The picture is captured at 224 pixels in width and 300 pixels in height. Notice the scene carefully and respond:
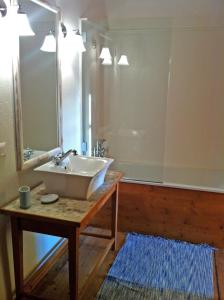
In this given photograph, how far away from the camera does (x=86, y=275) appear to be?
233 centimetres

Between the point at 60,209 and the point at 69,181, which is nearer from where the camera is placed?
the point at 60,209

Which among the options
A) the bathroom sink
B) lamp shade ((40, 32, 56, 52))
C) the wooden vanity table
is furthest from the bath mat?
lamp shade ((40, 32, 56, 52))

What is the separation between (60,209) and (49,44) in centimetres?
127

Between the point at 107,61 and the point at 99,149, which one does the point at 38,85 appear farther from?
the point at 107,61

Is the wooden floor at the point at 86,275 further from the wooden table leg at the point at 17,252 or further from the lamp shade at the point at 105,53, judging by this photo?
the lamp shade at the point at 105,53

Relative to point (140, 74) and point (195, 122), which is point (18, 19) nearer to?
point (140, 74)

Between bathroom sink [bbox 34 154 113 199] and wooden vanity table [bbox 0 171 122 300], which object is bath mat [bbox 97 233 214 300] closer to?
wooden vanity table [bbox 0 171 122 300]

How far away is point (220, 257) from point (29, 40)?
7.55 feet

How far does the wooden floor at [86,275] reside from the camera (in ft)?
7.03

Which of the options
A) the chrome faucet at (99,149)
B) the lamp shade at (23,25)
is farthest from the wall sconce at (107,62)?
the lamp shade at (23,25)

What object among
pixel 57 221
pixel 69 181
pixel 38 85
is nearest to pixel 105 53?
pixel 38 85

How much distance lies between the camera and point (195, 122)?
11.9 feet

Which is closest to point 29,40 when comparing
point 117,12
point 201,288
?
point 117,12

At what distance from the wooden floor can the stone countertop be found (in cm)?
63
